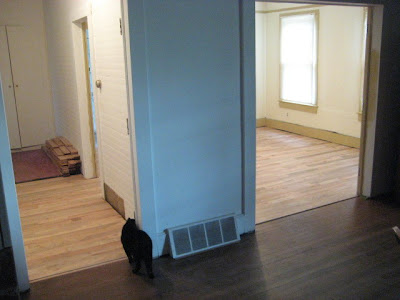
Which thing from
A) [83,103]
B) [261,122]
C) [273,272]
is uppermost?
[83,103]

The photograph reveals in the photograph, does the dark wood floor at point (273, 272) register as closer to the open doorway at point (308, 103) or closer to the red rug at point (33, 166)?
the open doorway at point (308, 103)

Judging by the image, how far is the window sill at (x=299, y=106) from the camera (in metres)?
7.29

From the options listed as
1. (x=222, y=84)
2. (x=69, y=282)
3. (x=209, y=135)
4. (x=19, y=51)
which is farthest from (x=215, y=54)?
(x=19, y=51)

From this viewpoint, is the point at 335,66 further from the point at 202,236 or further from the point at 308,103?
the point at 202,236

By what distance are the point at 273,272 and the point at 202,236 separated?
2.18 feet

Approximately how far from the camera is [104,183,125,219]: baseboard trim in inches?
159

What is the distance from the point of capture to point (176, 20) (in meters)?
3.02

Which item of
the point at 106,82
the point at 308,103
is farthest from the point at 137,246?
the point at 308,103

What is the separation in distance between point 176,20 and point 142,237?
1.61 meters

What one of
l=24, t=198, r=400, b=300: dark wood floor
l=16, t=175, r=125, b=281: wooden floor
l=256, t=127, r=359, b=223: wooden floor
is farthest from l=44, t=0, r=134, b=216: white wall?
l=256, t=127, r=359, b=223: wooden floor

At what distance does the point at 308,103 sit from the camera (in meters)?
7.39

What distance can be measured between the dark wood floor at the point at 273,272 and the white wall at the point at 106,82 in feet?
2.58

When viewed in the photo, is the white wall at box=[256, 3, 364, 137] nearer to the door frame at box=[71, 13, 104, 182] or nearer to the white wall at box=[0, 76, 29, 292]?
the door frame at box=[71, 13, 104, 182]

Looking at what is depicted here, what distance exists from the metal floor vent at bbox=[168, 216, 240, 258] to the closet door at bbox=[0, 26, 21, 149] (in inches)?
186
